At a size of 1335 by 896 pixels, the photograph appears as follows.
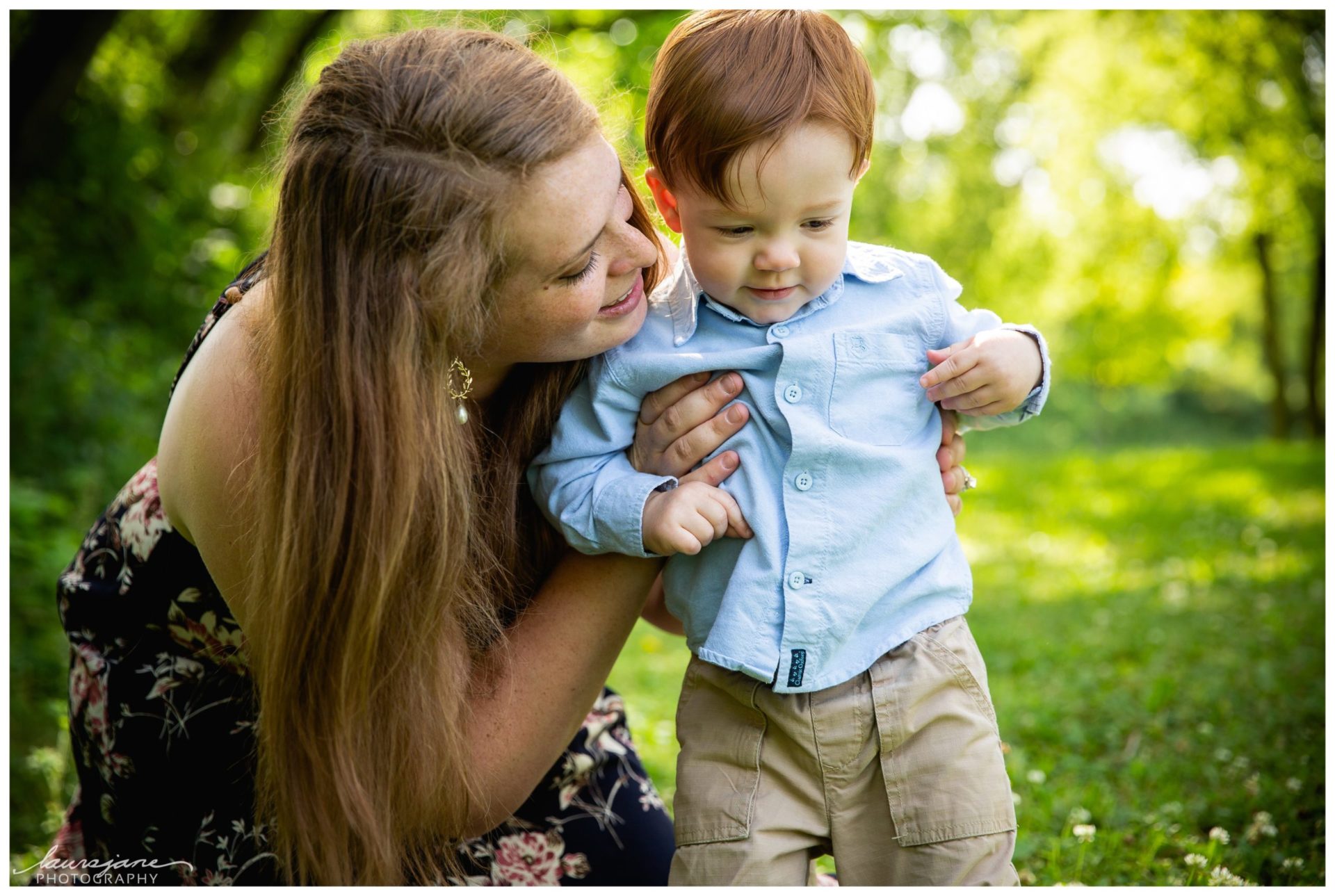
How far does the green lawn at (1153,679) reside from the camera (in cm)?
297

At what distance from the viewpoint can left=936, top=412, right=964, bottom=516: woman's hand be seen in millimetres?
2156

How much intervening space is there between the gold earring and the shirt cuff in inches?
11.4

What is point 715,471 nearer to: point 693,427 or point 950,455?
point 693,427

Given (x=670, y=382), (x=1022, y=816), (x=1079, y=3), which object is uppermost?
(x=1079, y=3)

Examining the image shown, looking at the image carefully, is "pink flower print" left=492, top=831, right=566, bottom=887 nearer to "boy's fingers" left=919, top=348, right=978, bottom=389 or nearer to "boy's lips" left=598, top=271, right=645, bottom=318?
"boy's lips" left=598, top=271, right=645, bottom=318

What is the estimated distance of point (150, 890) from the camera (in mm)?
2105

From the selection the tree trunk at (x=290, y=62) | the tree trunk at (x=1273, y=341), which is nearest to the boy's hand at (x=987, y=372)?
the tree trunk at (x=290, y=62)

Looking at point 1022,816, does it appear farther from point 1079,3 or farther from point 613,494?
point 1079,3

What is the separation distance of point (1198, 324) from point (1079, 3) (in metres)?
11.9

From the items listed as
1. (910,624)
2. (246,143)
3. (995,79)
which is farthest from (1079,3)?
(910,624)

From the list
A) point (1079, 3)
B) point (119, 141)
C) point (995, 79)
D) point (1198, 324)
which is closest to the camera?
point (119, 141)

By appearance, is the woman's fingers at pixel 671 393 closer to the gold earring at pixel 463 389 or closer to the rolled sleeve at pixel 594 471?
the rolled sleeve at pixel 594 471

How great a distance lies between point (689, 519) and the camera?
1919mm

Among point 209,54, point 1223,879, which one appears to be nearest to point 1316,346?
point 209,54
